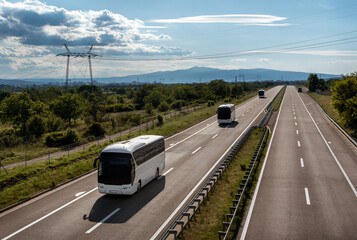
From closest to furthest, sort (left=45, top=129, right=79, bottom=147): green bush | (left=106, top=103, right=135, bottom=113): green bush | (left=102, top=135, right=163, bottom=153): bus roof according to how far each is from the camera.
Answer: (left=102, top=135, right=163, bottom=153): bus roof → (left=45, top=129, right=79, bottom=147): green bush → (left=106, top=103, right=135, bottom=113): green bush

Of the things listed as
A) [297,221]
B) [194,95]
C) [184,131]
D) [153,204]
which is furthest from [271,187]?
[194,95]

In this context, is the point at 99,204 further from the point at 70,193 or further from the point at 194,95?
the point at 194,95

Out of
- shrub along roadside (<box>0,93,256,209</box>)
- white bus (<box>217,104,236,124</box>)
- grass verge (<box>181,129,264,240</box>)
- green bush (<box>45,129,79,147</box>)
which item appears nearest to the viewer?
grass verge (<box>181,129,264,240</box>)

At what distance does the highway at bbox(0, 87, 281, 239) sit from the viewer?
44.6 ft

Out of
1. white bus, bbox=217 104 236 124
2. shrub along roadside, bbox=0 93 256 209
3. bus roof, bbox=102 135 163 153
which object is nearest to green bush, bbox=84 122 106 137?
shrub along roadside, bbox=0 93 256 209

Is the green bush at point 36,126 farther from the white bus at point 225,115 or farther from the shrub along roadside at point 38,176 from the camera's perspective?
the white bus at point 225,115

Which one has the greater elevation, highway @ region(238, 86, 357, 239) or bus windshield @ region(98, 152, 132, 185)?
bus windshield @ region(98, 152, 132, 185)

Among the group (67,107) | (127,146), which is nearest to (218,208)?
(127,146)

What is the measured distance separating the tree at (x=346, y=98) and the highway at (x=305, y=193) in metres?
4.69

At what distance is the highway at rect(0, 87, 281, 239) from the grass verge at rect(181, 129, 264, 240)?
139 centimetres

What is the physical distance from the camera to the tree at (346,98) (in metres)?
37.5

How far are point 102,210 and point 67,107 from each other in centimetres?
4641

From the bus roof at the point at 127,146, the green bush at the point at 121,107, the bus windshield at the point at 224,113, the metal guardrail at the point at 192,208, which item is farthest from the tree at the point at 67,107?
the bus roof at the point at 127,146

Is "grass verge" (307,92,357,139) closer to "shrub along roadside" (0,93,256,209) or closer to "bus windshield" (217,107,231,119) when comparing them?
"bus windshield" (217,107,231,119)
